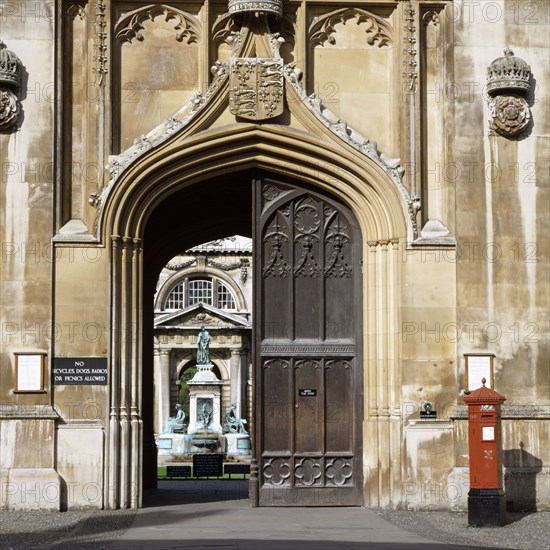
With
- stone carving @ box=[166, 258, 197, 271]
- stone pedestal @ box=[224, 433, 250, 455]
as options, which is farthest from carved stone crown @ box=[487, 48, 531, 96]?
stone carving @ box=[166, 258, 197, 271]

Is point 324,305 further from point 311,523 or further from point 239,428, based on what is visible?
point 239,428

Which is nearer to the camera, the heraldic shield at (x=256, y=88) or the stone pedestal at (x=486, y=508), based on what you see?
the stone pedestal at (x=486, y=508)

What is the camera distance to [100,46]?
19.0 meters

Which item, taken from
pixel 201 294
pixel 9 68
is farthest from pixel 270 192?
pixel 201 294

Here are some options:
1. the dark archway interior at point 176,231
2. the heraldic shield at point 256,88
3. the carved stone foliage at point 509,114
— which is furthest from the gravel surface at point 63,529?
the carved stone foliage at point 509,114

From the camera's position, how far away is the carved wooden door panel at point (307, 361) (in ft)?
63.8

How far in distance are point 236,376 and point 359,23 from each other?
169 feet

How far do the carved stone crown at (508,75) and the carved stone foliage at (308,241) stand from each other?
2.91 m

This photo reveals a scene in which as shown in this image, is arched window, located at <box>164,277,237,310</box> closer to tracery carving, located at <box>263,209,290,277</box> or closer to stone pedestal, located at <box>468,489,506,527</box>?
tracery carving, located at <box>263,209,290,277</box>

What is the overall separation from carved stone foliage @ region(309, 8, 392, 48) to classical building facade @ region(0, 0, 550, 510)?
0.10ft

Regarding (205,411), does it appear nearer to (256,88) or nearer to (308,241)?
(308,241)

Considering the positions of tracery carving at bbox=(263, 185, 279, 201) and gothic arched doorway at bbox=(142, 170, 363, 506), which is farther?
tracery carving at bbox=(263, 185, 279, 201)

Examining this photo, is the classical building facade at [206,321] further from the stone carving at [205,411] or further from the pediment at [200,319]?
the stone carving at [205,411]

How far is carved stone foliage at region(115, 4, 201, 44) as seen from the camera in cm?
1922
